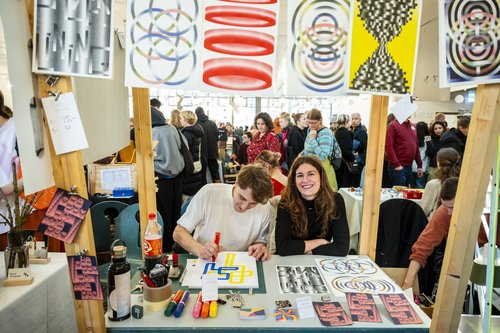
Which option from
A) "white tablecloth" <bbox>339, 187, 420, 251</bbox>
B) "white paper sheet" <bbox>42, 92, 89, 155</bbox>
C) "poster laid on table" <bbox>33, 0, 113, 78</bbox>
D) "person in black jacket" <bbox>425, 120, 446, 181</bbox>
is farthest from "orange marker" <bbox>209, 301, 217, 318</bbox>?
"person in black jacket" <bbox>425, 120, 446, 181</bbox>

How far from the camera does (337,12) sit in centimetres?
111

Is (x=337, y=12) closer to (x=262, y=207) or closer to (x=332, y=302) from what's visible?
(x=332, y=302)

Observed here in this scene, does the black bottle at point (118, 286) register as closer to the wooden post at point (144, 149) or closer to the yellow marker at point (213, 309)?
the yellow marker at point (213, 309)

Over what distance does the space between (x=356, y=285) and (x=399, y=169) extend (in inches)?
136

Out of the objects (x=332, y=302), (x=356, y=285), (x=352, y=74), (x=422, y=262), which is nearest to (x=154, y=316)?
(x=332, y=302)

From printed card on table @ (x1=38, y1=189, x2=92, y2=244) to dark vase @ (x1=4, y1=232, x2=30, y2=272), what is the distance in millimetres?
654

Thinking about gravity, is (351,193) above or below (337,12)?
below

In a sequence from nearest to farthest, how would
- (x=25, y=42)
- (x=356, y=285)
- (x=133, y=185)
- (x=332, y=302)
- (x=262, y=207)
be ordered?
(x=25, y=42), (x=332, y=302), (x=356, y=285), (x=262, y=207), (x=133, y=185)

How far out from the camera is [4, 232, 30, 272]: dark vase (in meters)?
1.45

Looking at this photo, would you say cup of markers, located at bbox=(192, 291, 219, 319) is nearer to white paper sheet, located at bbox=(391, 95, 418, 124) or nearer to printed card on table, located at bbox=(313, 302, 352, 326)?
printed card on table, located at bbox=(313, 302, 352, 326)

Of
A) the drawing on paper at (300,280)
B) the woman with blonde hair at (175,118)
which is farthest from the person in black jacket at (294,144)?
the drawing on paper at (300,280)

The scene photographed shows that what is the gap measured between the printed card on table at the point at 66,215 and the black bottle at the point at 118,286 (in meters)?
0.18

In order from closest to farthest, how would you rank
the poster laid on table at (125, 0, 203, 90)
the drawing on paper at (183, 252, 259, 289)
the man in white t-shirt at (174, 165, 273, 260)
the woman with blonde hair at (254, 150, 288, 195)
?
1. the poster laid on table at (125, 0, 203, 90)
2. the drawing on paper at (183, 252, 259, 289)
3. the man in white t-shirt at (174, 165, 273, 260)
4. the woman with blonde hair at (254, 150, 288, 195)

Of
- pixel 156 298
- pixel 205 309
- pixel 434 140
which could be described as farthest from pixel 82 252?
pixel 434 140
